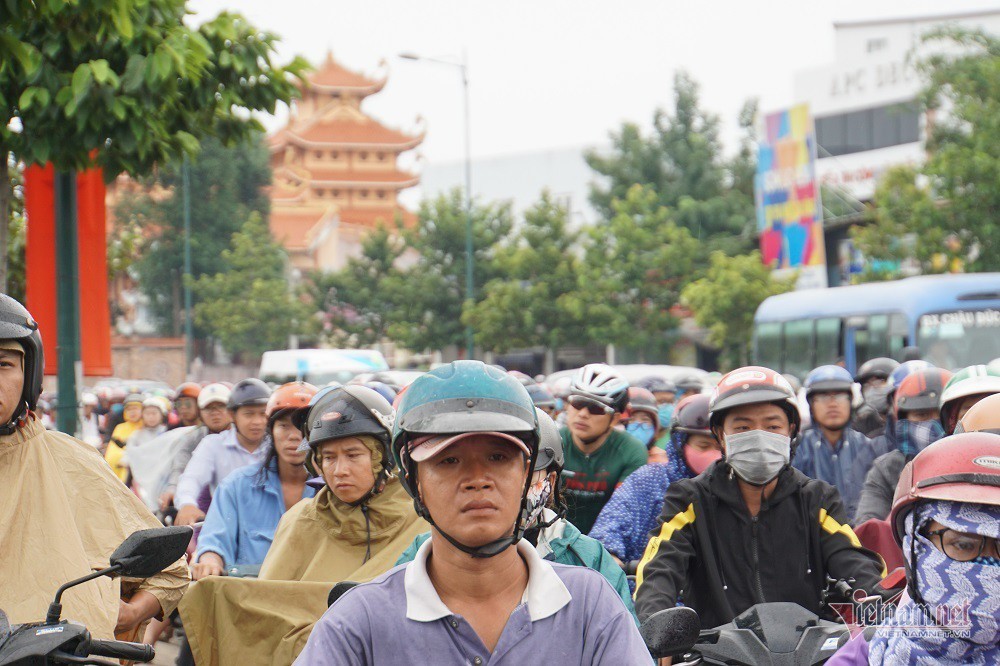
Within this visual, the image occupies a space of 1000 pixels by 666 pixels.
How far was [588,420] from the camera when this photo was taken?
7.71 meters

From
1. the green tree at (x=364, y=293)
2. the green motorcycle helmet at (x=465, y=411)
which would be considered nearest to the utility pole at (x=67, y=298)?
the green motorcycle helmet at (x=465, y=411)

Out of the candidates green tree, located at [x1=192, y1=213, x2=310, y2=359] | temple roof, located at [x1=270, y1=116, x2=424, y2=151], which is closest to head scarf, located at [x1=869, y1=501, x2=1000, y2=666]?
green tree, located at [x1=192, y1=213, x2=310, y2=359]

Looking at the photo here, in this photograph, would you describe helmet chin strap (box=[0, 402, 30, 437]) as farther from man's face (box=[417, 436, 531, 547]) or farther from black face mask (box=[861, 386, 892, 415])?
black face mask (box=[861, 386, 892, 415])

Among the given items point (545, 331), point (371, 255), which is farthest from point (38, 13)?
point (371, 255)

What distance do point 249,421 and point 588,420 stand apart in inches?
86.2

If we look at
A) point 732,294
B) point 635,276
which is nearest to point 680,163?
point 635,276

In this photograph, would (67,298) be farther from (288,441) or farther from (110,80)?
(288,441)

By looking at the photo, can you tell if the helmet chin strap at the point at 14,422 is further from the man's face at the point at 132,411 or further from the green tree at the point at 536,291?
the green tree at the point at 536,291

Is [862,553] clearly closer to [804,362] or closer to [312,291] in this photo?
[804,362]

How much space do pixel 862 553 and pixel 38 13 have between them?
162 inches

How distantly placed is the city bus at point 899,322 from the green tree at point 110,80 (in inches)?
509

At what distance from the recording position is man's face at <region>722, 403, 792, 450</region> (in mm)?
4906

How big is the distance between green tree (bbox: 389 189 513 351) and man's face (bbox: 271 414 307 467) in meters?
37.8

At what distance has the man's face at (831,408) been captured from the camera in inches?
363
